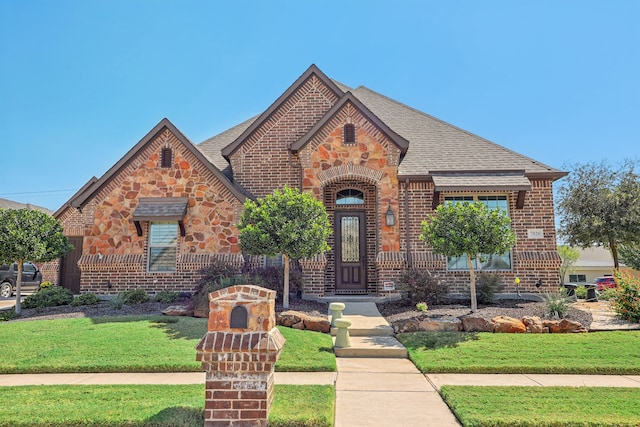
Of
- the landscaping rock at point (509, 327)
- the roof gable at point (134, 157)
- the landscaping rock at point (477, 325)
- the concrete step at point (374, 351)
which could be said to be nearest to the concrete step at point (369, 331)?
the concrete step at point (374, 351)

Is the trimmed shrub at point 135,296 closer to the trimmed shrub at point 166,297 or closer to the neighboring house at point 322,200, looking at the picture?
the trimmed shrub at point 166,297

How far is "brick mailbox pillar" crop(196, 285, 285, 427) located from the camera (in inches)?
141

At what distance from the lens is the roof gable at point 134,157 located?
39.0ft

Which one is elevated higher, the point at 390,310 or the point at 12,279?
the point at 12,279

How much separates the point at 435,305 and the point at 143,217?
28.9ft

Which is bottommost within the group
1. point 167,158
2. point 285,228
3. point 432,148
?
point 285,228

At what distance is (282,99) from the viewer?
44.2 ft

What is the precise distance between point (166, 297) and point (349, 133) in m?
7.37

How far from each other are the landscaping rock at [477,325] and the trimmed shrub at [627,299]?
3.54 meters

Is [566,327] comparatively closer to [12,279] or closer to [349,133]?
[349,133]

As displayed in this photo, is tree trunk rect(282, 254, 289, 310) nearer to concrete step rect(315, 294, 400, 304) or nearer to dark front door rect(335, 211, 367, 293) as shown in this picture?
concrete step rect(315, 294, 400, 304)

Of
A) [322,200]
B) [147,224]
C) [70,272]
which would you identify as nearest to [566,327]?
[322,200]

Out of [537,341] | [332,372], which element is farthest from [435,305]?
[332,372]

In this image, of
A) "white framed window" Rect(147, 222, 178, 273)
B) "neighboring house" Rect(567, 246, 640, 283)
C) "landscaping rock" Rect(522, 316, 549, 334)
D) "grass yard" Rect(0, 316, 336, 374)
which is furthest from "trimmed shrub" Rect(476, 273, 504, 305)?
"neighboring house" Rect(567, 246, 640, 283)
